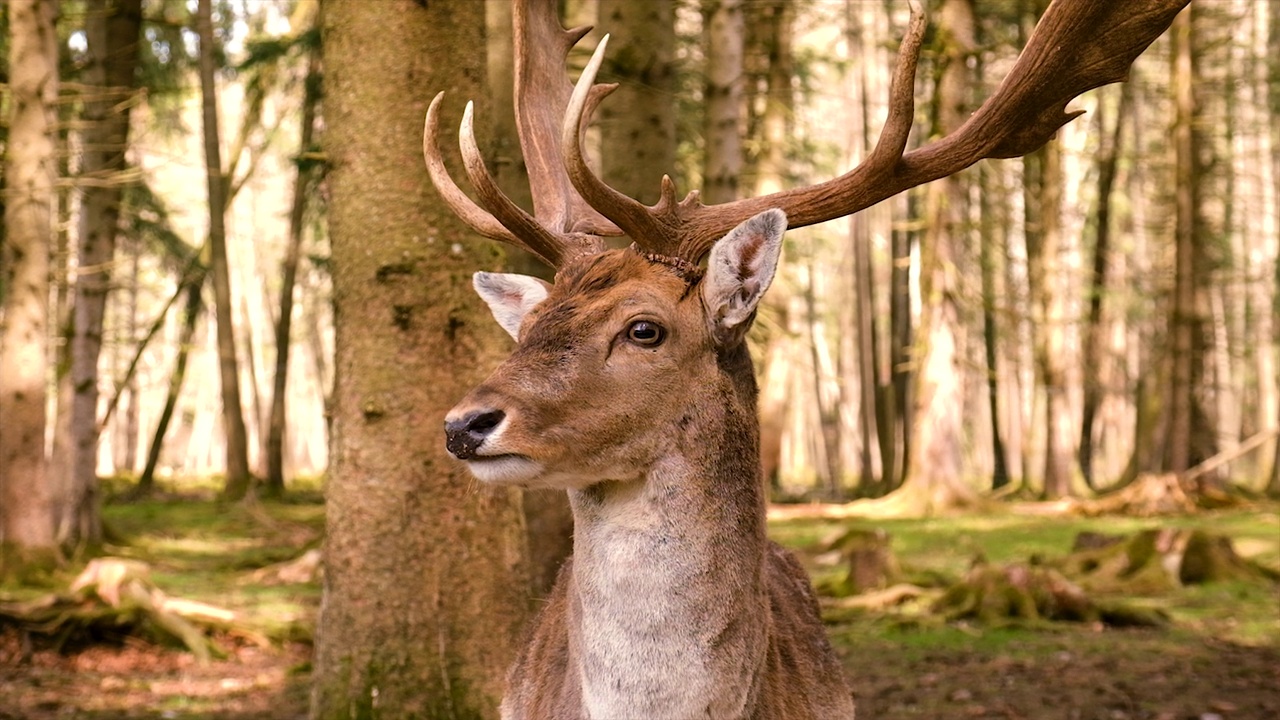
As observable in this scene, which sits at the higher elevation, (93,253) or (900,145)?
(93,253)

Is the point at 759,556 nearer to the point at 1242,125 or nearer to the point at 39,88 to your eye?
the point at 39,88

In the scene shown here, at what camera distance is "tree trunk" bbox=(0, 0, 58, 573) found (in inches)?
538

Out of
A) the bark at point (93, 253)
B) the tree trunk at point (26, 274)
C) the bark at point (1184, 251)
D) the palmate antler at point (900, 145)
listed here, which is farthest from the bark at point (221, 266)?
the palmate antler at point (900, 145)


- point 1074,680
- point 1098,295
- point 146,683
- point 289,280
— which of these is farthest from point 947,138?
point 1098,295

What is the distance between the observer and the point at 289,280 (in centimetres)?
A: 2511

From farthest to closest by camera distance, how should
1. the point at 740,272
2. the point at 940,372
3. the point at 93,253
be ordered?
the point at 940,372 → the point at 93,253 → the point at 740,272

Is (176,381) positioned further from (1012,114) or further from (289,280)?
(1012,114)

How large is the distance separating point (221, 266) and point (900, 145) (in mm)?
17739

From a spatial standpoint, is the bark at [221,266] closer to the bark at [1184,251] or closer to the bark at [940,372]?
the bark at [940,372]

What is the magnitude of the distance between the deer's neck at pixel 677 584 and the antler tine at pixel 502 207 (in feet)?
3.34

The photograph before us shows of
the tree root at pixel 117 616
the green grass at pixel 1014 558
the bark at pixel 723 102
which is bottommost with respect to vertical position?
the green grass at pixel 1014 558

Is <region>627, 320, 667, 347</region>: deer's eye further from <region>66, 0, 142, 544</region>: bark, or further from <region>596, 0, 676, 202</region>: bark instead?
<region>66, 0, 142, 544</region>: bark

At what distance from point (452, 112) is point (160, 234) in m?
18.8

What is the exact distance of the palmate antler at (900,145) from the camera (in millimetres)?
4621
